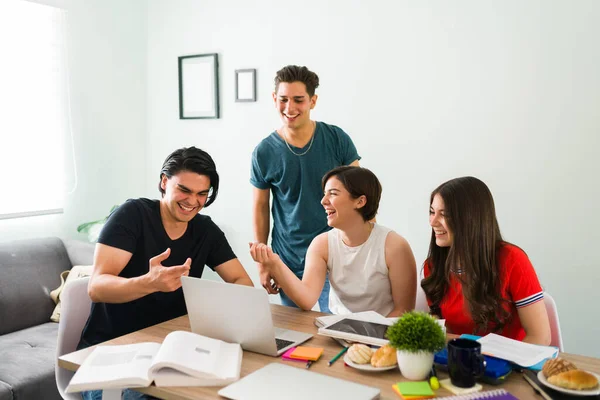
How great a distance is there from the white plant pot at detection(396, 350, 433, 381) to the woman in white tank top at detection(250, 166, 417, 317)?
634 millimetres

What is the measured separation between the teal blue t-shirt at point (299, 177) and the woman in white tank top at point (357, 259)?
0.42 meters

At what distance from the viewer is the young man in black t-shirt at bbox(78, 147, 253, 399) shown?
1883mm

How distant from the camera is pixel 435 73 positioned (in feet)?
10.2

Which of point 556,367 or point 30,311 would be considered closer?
point 556,367

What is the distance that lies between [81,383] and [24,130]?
8.30 feet

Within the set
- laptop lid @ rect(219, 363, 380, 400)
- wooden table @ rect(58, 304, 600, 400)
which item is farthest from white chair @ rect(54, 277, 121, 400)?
laptop lid @ rect(219, 363, 380, 400)

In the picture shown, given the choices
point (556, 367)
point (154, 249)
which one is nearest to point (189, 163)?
point (154, 249)

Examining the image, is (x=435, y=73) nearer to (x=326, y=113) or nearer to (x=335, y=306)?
(x=326, y=113)

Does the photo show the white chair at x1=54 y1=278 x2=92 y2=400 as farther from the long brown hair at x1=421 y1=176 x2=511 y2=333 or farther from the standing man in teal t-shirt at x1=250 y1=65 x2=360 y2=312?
the long brown hair at x1=421 y1=176 x2=511 y2=333

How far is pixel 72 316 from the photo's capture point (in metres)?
1.97

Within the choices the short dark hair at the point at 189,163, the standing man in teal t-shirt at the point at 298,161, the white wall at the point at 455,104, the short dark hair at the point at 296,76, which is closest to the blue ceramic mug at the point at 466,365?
the short dark hair at the point at 189,163

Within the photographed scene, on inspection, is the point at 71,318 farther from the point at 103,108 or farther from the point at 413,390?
the point at 103,108

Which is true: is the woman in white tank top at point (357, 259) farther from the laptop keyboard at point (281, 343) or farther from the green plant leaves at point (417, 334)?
the green plant leaves at point (417, 334)

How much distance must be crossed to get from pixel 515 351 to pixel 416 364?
0.95 feet
